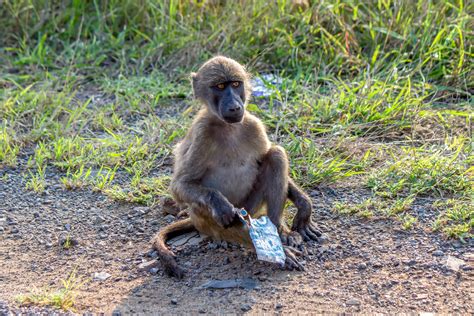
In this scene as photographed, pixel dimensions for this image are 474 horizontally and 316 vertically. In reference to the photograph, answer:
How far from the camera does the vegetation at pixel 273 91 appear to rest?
→ 217 inches

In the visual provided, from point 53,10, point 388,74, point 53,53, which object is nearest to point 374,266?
point 388,74

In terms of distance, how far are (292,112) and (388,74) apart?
0.88 meters

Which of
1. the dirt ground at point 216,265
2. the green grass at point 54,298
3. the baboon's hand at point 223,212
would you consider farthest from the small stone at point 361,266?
the green grass at point 54,298

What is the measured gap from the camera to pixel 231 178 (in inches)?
192

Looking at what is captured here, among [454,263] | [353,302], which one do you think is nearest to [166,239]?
[353,302]

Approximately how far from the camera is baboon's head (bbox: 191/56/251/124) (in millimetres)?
4777

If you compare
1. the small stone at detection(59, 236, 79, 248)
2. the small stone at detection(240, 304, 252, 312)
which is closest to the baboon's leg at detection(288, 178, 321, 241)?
the small stone at detection(240, 304, 252, 312)

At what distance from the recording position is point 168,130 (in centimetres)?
618

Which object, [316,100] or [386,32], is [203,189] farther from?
[386,32]

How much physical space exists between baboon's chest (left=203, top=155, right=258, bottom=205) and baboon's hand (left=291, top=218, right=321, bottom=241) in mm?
341

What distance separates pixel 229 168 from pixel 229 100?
0.39 meters

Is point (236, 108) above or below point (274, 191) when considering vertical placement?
above

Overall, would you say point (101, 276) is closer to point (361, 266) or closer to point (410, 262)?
point (361, 266)

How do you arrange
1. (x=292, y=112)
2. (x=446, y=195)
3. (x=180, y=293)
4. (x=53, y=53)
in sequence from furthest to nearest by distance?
(x=53, y=53), (x=292, y=112), (x=446, y=195), (x=180, y=293)
